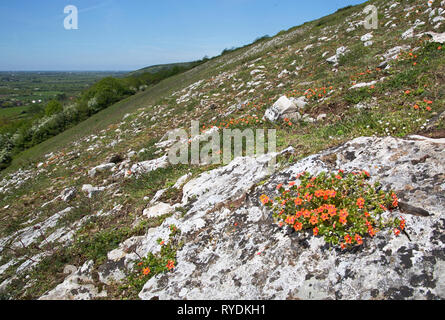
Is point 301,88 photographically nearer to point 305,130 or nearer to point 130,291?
point 305,130

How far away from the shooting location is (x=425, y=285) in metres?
2.87

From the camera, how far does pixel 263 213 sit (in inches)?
194

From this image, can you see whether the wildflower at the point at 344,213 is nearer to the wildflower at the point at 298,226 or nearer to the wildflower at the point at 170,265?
the wildflower at the point at 298,226

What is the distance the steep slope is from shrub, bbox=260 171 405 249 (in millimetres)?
183

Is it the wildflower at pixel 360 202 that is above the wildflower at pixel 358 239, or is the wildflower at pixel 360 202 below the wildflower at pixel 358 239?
above

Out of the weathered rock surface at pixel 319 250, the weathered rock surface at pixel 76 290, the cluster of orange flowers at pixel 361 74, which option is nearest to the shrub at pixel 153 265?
the weathered rock surface at pixel 319 250

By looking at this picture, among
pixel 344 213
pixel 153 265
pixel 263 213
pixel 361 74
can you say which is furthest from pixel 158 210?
pixel 361 74

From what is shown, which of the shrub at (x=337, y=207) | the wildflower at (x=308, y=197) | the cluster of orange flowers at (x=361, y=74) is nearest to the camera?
the shrub at (x=337, y=207)

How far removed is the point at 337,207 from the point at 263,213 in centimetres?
147

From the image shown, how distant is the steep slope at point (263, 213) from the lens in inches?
136

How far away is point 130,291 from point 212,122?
10584 millimetres

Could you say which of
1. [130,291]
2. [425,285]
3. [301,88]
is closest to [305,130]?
Answer: [301,88]

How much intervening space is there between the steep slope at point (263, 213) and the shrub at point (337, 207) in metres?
0.18

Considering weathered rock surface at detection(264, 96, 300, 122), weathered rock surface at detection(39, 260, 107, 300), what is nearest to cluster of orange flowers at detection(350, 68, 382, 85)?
weathered rock surface at detection(264, 96, 300, 122)
